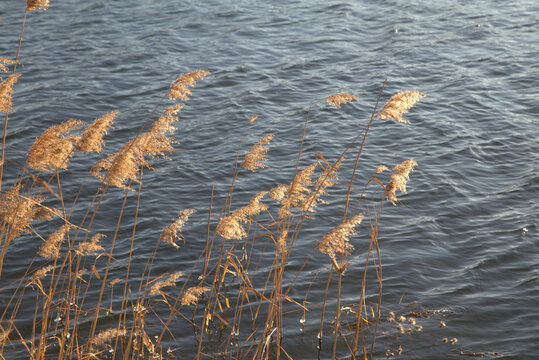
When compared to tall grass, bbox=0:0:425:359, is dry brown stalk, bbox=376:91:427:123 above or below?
above

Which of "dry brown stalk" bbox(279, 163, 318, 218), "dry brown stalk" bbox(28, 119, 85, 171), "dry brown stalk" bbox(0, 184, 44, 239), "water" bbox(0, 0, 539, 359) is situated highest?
"dry brown stalk" bbox(28, 119, 85, 171)

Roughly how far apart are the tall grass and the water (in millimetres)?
197

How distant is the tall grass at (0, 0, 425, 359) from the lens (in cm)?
391

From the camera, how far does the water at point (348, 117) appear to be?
5977 mm

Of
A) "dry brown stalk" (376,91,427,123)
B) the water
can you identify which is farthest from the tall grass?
the water

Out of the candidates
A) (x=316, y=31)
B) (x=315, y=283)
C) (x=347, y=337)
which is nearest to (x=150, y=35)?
(x=316, y=31)

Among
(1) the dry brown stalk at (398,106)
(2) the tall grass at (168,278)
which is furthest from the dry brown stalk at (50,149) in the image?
(1) the dry brown stalk at (398,106)

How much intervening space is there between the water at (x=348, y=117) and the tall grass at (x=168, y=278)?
0.65ft

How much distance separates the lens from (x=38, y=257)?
641cm

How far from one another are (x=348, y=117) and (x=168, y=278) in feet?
18.7

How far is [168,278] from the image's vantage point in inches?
213

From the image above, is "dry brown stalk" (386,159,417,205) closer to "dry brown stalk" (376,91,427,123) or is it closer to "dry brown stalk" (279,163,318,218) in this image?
"dry brown stalk" (376,91,427,123)

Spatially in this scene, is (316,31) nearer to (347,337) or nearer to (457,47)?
(457,47)

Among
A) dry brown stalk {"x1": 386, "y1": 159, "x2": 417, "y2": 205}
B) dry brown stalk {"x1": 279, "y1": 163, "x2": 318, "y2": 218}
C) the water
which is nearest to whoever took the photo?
dry brown stalk {"x1": 386, "y1": 159, "x2": 417, "y2": 205}
